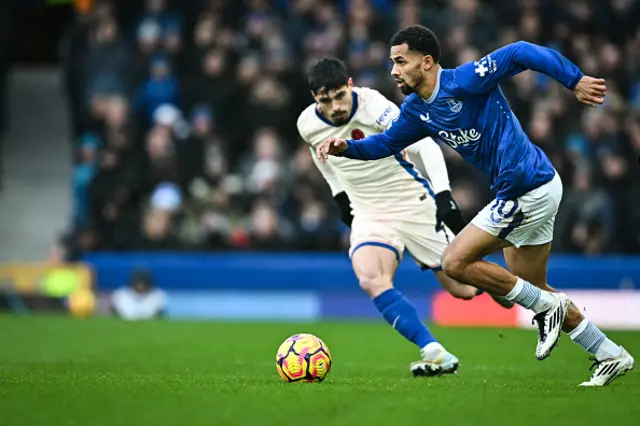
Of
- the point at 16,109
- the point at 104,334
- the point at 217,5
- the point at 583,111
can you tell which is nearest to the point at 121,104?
the point at 217,5

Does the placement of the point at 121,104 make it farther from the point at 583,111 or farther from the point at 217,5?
the point at 583,111

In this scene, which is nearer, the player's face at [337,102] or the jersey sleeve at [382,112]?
the player's face at [337,102]

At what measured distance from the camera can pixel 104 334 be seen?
14.0 meters

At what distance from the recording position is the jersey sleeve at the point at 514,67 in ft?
23.9

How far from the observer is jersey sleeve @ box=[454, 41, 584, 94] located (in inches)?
287

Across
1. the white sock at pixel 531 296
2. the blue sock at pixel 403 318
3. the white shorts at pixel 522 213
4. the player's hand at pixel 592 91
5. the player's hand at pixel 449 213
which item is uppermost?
the player's hand at pixel 592 91

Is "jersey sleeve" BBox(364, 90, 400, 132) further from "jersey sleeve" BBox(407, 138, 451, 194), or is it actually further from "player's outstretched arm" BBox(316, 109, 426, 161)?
"player's outstretched arm" BBox(316, 109, 426, 161)

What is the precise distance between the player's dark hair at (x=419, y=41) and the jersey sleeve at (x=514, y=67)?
0.75 feet

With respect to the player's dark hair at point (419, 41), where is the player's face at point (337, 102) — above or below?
below

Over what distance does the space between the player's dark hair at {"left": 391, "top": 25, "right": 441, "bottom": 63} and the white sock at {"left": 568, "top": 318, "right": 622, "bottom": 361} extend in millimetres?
2116

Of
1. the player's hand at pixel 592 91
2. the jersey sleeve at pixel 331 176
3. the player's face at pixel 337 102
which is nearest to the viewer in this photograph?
the player's hand at pixel 592 91

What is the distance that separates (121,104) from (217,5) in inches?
112

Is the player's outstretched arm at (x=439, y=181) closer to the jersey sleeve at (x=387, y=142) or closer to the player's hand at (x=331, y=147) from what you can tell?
the jersey sleeve at (x=387, y=142)

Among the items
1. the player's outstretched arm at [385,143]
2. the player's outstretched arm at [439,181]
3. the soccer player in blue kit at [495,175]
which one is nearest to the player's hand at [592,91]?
the soccer player in blue kit at [495,175]
